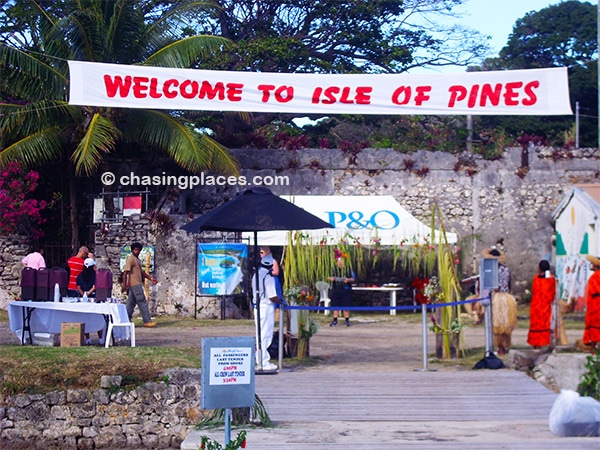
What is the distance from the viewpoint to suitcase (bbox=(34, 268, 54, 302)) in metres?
14.0

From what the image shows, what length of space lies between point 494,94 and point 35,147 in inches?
475

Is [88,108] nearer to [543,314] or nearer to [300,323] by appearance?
[300,323]

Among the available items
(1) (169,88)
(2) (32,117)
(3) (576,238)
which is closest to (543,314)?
(1) (169,88)

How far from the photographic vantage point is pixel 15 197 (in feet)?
69.2

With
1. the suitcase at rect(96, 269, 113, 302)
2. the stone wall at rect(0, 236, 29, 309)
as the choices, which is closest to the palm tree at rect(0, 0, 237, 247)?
the stone wall at rect(0, 236, 29, 309)

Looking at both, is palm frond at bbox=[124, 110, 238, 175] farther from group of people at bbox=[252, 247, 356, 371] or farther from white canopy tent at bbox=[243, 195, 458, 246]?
group of people at bbox=[252, 247, 356, 371]

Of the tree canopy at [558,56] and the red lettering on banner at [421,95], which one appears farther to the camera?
the tree canopy at [558,56]

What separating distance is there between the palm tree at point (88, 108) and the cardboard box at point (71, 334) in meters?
7.89

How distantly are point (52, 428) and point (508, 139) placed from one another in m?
16.9

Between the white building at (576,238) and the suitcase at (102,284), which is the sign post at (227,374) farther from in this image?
the white building at (576,238)

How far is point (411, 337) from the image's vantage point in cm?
1669

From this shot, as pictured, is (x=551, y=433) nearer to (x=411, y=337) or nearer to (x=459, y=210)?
(x=411, y=337)

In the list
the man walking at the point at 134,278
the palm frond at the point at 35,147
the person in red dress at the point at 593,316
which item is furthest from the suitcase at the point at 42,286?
the person in red dress at the point at 593,316

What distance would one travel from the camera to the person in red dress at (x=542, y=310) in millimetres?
12945
